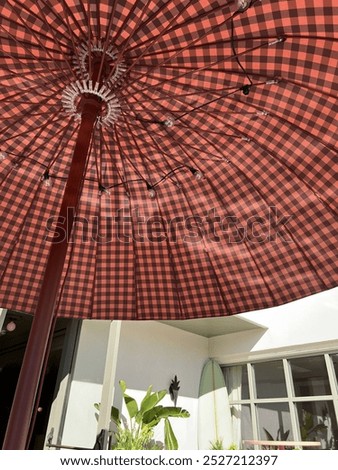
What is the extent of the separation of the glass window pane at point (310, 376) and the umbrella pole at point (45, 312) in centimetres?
671

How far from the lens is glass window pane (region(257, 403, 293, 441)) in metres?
6.77

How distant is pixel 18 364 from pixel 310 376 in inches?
231

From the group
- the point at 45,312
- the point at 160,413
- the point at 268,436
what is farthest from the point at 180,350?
the point at 45,312

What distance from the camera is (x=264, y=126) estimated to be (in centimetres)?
130

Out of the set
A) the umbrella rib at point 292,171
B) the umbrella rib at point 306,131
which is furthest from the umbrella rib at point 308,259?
the umbrella rib at point 306,131

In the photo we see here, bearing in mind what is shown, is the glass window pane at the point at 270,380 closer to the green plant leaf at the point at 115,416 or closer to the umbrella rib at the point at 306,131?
the green plant leaf at the point at 115,416

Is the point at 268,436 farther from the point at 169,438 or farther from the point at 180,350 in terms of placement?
the point at 180,350

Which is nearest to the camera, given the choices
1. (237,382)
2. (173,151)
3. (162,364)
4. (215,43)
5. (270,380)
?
(215,43)

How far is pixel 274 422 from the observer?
275 inches

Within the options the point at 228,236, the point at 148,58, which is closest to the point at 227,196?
the point at 228,236

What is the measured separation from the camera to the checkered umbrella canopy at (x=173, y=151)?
3.68ft

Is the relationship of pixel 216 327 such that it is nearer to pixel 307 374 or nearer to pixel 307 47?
pixel 307 374

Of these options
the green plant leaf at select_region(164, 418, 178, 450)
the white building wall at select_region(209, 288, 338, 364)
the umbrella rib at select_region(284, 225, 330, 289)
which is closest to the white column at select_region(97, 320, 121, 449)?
the green plant leaf at select_region(164, 418, 178, 450)

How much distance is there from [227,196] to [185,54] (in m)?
0.53
